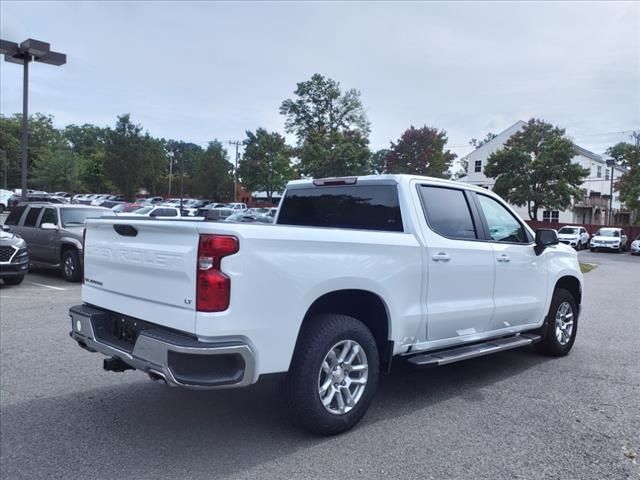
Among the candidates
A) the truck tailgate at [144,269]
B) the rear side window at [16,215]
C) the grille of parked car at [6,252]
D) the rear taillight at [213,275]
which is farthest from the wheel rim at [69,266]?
the rear taillight at [213,275]

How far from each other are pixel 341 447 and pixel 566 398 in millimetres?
2397

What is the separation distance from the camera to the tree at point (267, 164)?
57156 mm

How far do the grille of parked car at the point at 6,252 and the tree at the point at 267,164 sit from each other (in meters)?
46.6

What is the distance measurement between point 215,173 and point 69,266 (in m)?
55.8

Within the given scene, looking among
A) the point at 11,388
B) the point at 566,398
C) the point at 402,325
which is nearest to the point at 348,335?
the point at 402,325

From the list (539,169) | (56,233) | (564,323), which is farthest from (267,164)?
(564,323)

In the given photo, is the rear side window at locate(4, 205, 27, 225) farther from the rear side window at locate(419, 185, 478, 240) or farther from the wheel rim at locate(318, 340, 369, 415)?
the wheel rim at locate(318, 340, 369, 415)

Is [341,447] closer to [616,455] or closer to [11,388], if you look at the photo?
[616,455]

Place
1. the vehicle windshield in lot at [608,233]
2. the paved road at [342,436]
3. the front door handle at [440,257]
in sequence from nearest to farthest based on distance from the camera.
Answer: the paved road at [342,436]
the front door handle at [440,257]
the vehicle windshield in lot at [608,233]

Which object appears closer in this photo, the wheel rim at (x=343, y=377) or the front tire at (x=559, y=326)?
the wheel rim at (x=343, y=377)

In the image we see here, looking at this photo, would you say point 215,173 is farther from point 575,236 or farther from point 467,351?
point 467,351

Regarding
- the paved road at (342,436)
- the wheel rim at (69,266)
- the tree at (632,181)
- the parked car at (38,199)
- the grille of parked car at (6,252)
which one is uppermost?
the tree at (632,181)

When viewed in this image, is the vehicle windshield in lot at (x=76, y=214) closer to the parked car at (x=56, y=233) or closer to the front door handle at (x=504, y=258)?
the parked car at (x=56, y=233)

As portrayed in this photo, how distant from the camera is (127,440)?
3865 millimetres
